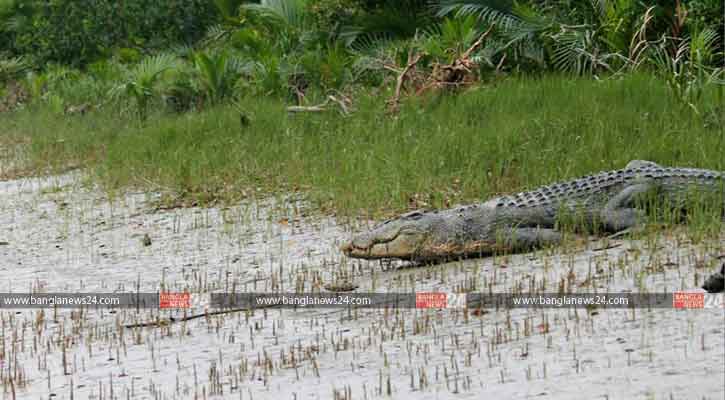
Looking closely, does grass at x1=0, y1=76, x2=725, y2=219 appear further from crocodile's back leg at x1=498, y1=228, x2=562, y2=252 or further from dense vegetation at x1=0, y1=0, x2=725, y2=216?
crocodile's back leg at x1=498, y1=228, x2=562, y2=252

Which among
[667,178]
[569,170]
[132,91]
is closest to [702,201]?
[667,178]

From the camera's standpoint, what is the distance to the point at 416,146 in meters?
10.3

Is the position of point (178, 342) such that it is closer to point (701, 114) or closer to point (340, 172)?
point (340, 172)

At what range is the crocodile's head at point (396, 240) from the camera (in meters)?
6.97

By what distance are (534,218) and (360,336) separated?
1.98 m

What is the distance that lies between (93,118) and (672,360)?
42.5 ft

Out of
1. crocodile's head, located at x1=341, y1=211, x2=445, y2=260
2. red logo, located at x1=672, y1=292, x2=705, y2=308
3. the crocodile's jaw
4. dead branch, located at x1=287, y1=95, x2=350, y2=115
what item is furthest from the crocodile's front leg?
dead branch, located at x1=287, y1=95, x2=350, y2=115

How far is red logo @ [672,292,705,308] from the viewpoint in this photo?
518 cm

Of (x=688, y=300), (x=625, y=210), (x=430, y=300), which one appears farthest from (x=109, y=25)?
(x=688, y=300)

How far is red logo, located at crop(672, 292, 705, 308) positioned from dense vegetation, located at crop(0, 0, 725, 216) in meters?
3.40

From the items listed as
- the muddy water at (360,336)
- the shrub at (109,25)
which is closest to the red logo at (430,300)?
the muddy water at (360,336)

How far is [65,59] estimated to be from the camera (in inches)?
891

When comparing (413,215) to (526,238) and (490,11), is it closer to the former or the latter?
(526,238)

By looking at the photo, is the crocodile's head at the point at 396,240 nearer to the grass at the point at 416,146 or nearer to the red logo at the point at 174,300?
the red logo at the point at 174,300
